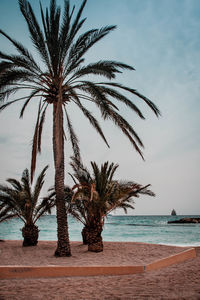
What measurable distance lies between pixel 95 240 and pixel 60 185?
333 centimetres

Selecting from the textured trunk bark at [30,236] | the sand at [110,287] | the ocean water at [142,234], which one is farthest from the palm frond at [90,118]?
the textured trunk bark at [30,236]

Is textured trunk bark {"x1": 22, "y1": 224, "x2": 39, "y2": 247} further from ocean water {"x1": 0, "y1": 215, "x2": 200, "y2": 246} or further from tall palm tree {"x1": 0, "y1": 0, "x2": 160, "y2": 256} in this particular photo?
tall palm tree {"x1": 0, "y1": 0, "x2": 160, "y2": 256}

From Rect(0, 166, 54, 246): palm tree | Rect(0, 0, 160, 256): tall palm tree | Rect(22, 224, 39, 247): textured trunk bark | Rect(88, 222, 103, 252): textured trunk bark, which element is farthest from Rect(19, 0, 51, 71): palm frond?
Rect(22, 224, 39, 247): textured trunk bark

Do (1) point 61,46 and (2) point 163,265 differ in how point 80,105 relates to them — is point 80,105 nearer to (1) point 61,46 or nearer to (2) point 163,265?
(1) point 61,46

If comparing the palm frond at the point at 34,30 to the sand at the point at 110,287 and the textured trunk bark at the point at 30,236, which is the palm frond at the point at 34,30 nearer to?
the sand at the point at 110,287

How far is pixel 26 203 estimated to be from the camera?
13805 mm

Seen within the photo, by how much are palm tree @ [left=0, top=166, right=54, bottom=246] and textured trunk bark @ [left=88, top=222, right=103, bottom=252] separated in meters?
4.04

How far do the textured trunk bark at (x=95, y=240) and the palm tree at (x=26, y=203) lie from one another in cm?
404

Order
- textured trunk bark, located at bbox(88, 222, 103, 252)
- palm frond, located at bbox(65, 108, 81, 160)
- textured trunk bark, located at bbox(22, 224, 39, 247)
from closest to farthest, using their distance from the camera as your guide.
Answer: textured trunk bark, located at bbox(88, 222, 103, 252) → palm frond, located at bbox(65, 108, 81, 160) → textured trunk bark, located at bbox(22, 224, 39, 247)

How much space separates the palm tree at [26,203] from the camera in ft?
46.6

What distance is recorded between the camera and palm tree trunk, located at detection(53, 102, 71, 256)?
9.64 meters

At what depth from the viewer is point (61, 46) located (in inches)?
381

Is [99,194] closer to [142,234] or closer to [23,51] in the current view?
[23,51]

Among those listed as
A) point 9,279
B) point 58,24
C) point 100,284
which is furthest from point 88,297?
point 58,24
